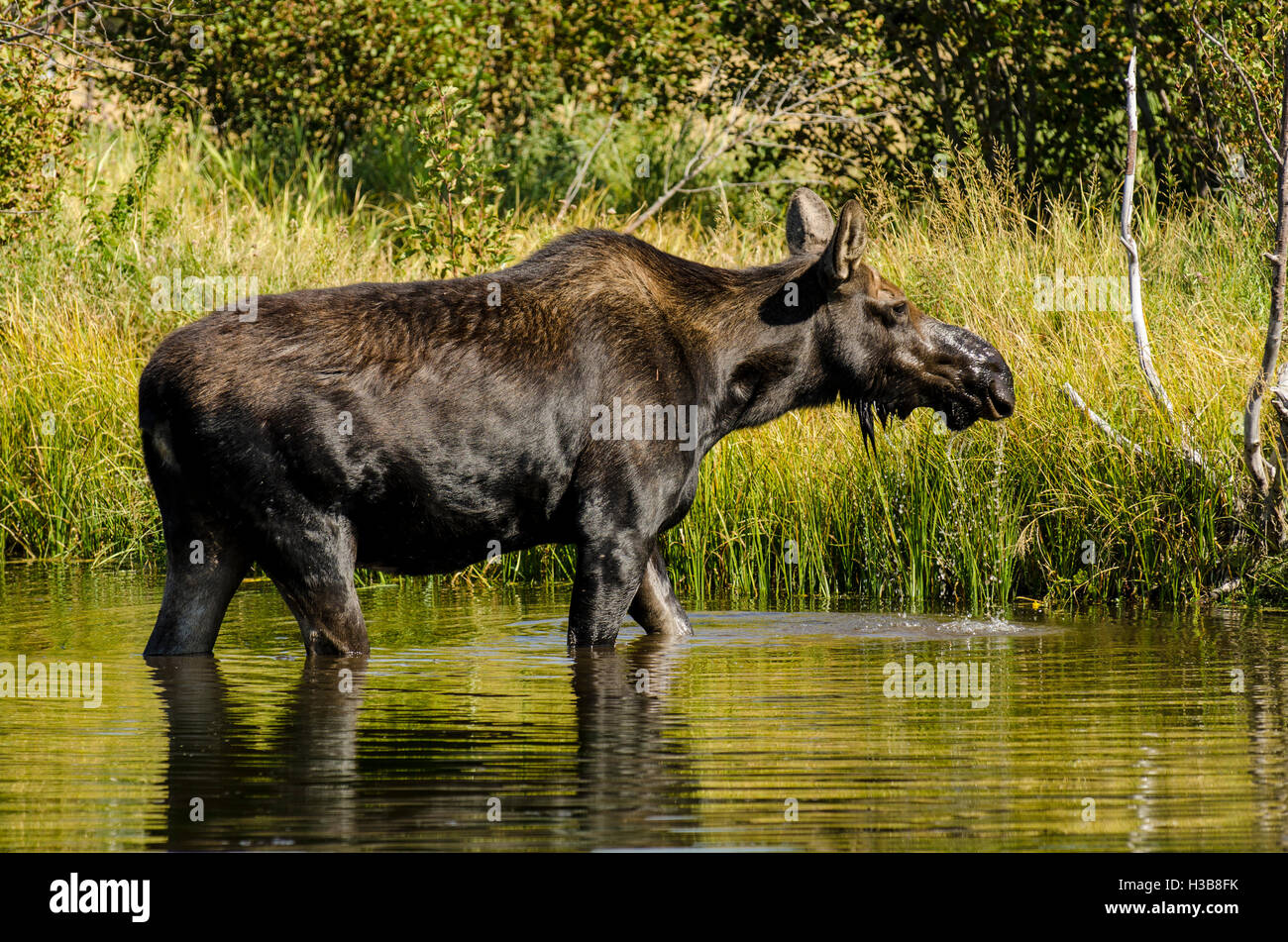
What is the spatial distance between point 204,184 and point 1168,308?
10.3m

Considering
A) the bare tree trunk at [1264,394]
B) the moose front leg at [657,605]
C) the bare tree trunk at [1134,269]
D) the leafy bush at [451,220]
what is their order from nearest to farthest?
the moose front leg at [657,605] → the bare tree trunk at [1264,394] → the bare tree trunk at [1134,269] → the leafy bush at [451,220]

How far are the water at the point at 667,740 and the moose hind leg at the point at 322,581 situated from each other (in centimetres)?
17

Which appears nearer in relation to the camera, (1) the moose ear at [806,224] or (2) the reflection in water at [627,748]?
(2) the reflection in water at [627,748]

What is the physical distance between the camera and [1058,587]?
10.9 meters

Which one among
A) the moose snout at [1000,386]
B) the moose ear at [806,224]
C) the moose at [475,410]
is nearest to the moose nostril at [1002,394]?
the moose snout at [1000,386]

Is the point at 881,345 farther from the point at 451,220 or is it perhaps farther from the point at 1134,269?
the point at 451,220

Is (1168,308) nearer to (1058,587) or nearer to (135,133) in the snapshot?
(1058,587)

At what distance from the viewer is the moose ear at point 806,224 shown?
9.63 m

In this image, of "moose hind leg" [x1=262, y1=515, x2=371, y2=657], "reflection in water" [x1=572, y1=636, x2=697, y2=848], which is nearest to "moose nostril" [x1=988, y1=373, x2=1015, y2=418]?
"reflection in water" [x1=572, y1=636, x2=697, y2=848]

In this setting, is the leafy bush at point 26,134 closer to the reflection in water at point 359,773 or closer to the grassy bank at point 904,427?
the grassy bank at point 904,427

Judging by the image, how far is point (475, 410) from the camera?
825 centimetres

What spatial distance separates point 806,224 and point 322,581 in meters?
3.21
